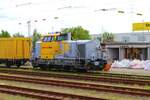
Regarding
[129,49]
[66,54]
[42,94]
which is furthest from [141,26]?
[42,94]

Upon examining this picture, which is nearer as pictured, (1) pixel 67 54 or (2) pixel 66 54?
(1) pixel 67 54

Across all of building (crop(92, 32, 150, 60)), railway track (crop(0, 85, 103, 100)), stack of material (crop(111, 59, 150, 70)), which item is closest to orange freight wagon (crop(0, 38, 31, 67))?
stack of material (crop(111, 59, 150, 70))

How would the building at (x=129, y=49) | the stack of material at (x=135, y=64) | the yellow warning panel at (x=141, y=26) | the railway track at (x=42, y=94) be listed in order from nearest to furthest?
the railway track at (x=42, y=94) → the stack of material at (x=135, y=64) → the building at (x=129, y=49) → the yellow warning panel at (x=141, y=26)

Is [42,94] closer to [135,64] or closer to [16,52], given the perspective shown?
[16,52]

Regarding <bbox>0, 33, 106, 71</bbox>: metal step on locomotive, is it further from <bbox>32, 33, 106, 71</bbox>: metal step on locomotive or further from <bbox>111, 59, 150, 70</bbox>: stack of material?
<bbox>111, 59, 150, 70</bbox>: stack of material

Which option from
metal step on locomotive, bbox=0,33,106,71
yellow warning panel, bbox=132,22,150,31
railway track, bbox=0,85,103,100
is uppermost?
yellow warning panel, bbox=132,22,150,31

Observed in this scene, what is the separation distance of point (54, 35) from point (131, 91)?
16.1 m

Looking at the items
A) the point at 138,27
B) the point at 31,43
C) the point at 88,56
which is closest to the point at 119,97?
the point at 88,56

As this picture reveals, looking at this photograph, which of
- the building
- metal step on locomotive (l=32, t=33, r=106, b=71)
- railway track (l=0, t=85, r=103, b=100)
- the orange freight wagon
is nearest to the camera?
railway track (l=0, t=85, r=103, b=100)

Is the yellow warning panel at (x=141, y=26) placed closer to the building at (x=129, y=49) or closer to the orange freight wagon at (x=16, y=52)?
the building at (x=129, y=49)

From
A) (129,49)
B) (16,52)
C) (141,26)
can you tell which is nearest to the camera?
(16,52)

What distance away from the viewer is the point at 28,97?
17.0m

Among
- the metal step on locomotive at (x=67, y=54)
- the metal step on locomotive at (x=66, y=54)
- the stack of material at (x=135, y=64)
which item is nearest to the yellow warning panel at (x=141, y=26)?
the stack of material at (x=135, y=64)

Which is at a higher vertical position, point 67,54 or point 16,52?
point 16,52
